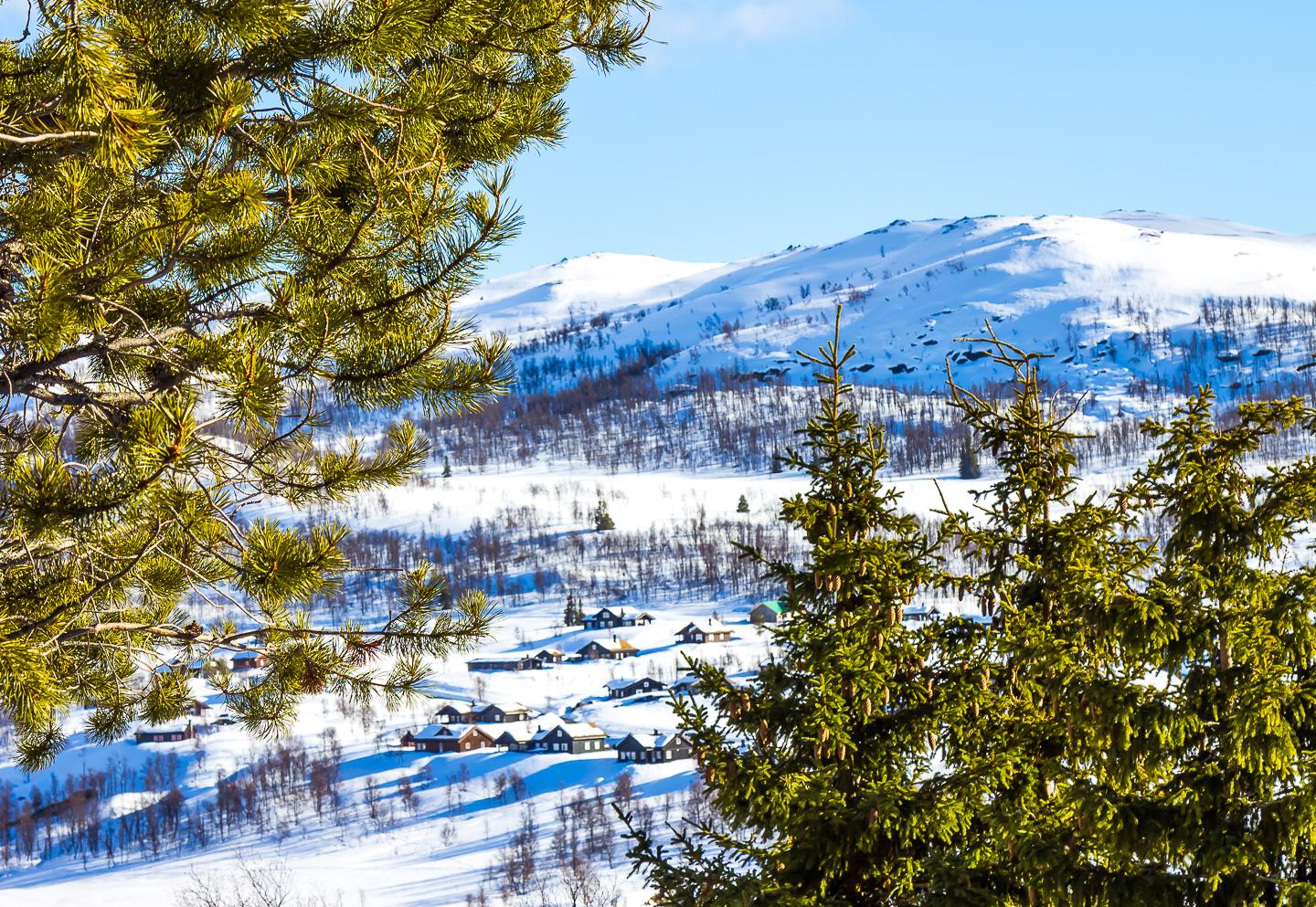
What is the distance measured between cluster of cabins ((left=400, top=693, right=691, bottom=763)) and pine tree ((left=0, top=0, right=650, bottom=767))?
4963 cm

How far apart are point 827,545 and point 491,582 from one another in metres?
110

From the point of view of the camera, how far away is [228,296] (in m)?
5.70

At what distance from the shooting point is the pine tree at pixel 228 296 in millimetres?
4535

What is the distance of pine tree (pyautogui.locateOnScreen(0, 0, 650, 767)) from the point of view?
4.54 m

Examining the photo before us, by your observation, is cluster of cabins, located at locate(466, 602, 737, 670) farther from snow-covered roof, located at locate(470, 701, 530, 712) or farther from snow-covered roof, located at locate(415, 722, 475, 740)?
snow-covered roof, located at locate(415, 722, 475, 740)

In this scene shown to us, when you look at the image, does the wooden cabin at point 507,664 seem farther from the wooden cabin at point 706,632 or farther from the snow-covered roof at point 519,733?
the snow-covered roof at point 519,733

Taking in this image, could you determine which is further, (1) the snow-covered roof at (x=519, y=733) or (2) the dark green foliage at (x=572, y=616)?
(2) the dark green foliage at (x=572, y=616)

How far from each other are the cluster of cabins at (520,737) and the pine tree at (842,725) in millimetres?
48542

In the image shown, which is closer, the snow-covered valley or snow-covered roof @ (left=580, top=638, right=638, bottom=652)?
the snow-covered valley

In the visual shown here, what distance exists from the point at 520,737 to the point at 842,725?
59.6 meters

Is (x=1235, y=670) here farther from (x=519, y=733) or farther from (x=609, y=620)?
(x=609, y=620)

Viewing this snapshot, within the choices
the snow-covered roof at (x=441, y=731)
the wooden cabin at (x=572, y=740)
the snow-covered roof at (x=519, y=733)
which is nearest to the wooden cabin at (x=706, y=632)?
the snow-covered roof at (x=519, y=733)

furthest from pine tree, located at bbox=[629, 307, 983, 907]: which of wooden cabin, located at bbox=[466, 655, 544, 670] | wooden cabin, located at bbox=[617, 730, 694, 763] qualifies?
wooden cabin, located at bbox=[466, 655, 544, 670]

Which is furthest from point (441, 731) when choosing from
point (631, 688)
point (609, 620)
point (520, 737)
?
point (609, 620)
